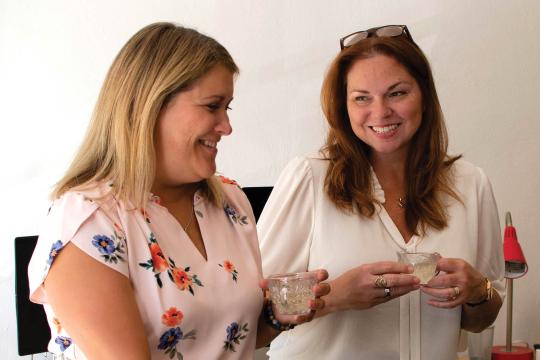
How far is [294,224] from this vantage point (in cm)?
204

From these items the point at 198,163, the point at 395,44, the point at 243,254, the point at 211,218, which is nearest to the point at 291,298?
the point at 243,254

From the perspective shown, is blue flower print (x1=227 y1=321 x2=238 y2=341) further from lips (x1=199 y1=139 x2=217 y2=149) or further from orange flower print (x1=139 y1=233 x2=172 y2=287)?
lips (x1=199 y1=139 x2=217 y2=149)

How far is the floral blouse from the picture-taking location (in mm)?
1375

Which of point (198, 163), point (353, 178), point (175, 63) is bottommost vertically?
point (353, 178)

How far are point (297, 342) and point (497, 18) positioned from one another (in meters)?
1.93

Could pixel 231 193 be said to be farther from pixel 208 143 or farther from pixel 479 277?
pixel 479 277

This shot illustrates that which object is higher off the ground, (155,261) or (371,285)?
(155,261)

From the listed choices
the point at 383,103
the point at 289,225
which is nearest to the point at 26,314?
the point at 289,225

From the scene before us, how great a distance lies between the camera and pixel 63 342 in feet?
4.64

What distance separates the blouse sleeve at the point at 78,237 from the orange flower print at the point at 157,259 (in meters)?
0.06

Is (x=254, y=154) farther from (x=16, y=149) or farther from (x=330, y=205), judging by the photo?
(x=330, y=205)

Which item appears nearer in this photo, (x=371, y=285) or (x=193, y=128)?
(x=193, y=128)

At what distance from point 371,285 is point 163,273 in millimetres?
612

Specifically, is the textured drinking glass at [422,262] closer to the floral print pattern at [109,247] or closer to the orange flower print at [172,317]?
the orange flower print at [172,317]
